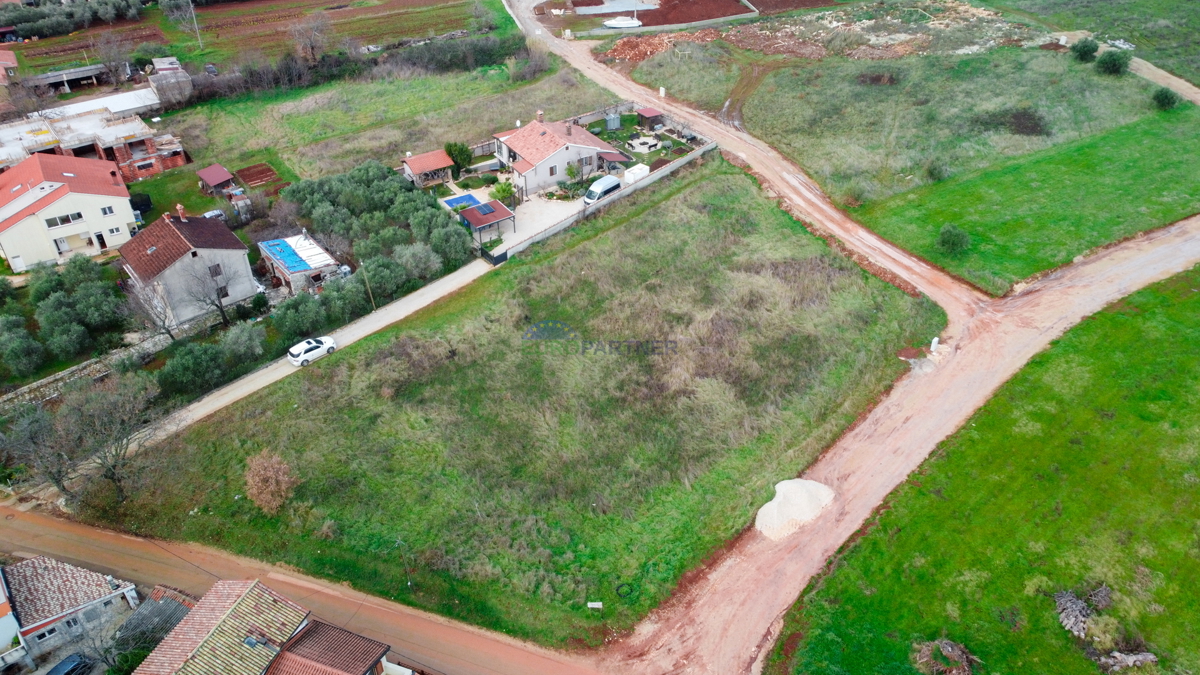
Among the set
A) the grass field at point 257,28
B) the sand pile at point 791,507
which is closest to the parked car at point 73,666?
the sand pile at point 791,507

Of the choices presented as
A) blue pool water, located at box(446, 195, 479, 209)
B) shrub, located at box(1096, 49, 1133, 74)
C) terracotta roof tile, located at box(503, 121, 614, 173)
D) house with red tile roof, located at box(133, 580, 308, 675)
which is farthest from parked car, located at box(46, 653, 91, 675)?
shrub, located at box(1096, 49, 1133, 74)

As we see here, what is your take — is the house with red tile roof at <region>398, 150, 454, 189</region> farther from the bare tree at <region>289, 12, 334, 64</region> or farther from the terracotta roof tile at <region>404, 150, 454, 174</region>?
the bare tree at <region>289, 12, 334, 64</region>

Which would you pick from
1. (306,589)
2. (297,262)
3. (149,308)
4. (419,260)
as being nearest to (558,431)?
(306,589)

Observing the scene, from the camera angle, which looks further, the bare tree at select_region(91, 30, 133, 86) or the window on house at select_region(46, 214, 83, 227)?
the bare tree at select_region(91, 30, 133, 86)

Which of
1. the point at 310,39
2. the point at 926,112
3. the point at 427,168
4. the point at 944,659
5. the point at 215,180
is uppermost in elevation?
the point at 310,39

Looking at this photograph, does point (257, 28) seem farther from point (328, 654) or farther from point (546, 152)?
point (328, 654)

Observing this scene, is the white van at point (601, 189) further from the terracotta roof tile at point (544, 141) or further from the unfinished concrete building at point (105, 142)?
the unfinished concrete building at point (105, 142)

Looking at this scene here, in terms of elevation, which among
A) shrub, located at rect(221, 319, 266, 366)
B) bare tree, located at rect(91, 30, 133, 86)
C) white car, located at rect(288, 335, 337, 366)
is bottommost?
white car, located at rect(288, 335, 337, 366)
